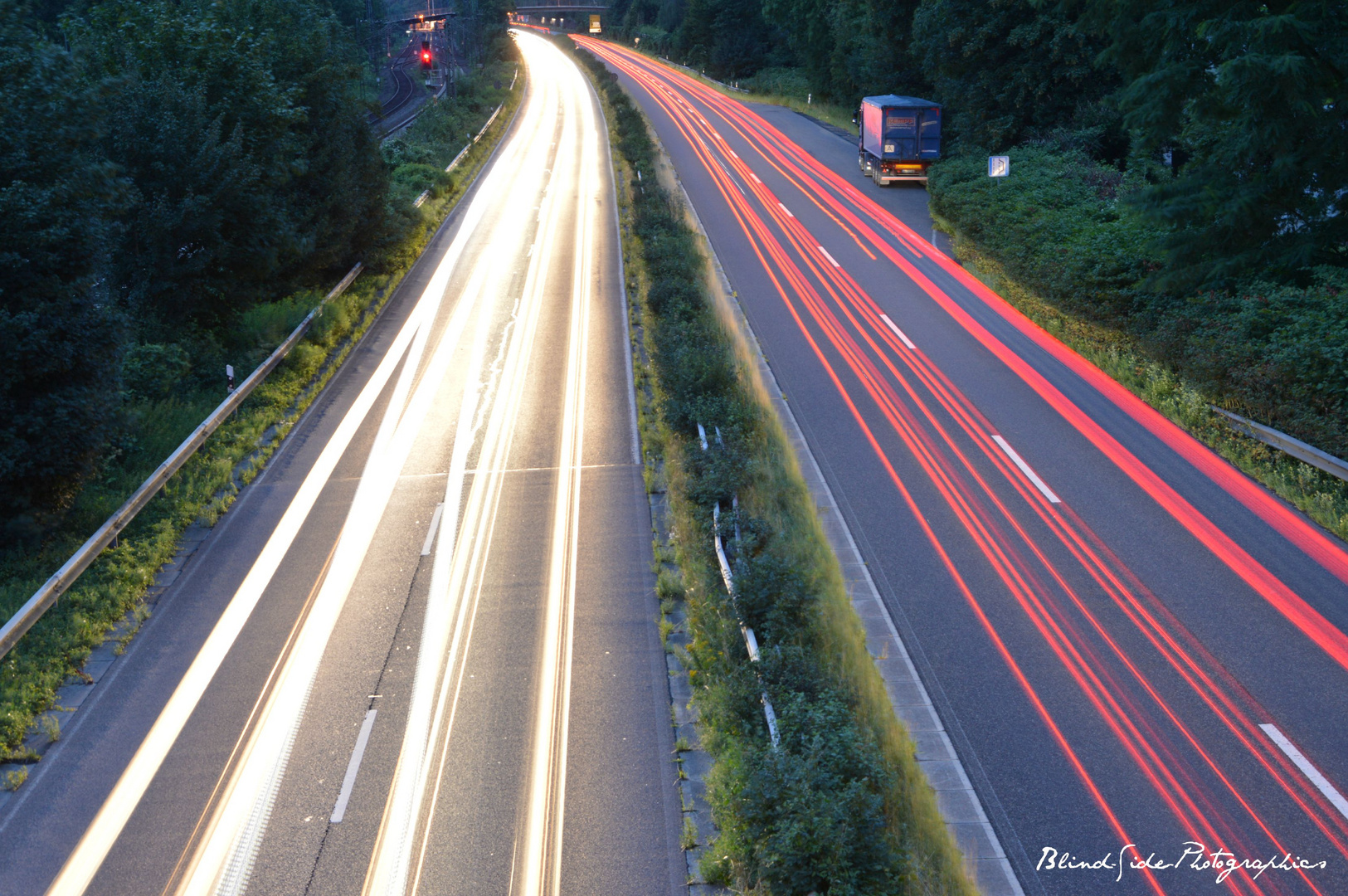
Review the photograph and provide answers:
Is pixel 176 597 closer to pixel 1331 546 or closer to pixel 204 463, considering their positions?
pixel 204 463

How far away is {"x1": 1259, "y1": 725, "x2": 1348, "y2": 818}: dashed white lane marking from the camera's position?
29.3 ft

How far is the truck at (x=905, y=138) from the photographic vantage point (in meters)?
39.7

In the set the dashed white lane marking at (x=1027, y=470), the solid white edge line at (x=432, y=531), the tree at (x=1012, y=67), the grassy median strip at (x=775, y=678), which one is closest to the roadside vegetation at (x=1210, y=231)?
the dashed white lane marking at (x=1027, y=470)

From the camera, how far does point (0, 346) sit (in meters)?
12.8

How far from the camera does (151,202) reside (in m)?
19.2

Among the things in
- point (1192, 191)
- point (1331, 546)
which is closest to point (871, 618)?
point (1331, 546)

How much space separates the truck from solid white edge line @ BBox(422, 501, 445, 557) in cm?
3077

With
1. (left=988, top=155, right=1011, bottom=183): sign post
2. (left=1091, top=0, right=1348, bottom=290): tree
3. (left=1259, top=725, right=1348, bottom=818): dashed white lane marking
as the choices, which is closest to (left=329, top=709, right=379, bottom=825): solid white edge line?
(left=1259, top=725, right=1348, bottom=818): dashed white lane marking

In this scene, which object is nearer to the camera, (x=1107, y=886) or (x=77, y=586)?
(x=1107, y=886)

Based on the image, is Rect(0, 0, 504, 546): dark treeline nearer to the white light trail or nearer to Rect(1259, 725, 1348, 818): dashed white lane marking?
the white light trail

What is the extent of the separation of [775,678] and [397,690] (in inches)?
176

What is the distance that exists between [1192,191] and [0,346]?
843 inches

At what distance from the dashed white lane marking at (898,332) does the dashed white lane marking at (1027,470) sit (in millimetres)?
5721

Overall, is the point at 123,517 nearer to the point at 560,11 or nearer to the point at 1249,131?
the point at 1249,131
